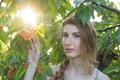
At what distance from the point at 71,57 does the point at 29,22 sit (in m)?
0.71

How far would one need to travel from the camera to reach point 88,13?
1772 millimetres

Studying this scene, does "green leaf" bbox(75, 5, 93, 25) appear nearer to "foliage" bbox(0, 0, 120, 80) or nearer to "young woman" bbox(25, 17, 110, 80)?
"foliage" bbox(0, 0, 120, 80)

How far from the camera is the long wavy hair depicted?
208 centimetres

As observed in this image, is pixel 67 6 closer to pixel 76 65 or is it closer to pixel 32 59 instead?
pixel 32 59

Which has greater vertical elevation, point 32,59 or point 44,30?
point 44,30

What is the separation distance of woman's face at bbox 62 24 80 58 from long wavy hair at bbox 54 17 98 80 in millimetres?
26

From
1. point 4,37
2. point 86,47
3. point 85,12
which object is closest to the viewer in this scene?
point 4,37

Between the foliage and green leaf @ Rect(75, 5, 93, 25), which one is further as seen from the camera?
green leaf @ Rect(75, 5, 93, 25)

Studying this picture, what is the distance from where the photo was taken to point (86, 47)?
7.05 feet

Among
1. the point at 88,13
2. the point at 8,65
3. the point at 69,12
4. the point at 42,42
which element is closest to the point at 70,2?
the point at 69,12

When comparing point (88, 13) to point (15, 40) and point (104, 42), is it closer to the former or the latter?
point (15, 40)

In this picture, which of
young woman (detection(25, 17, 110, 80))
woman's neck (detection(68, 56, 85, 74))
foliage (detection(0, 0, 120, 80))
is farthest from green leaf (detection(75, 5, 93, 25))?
woman's neck (detection(68, 56, 85, 74))

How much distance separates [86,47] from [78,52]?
0.33 ft

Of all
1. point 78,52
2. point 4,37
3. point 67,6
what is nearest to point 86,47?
point 78,52
